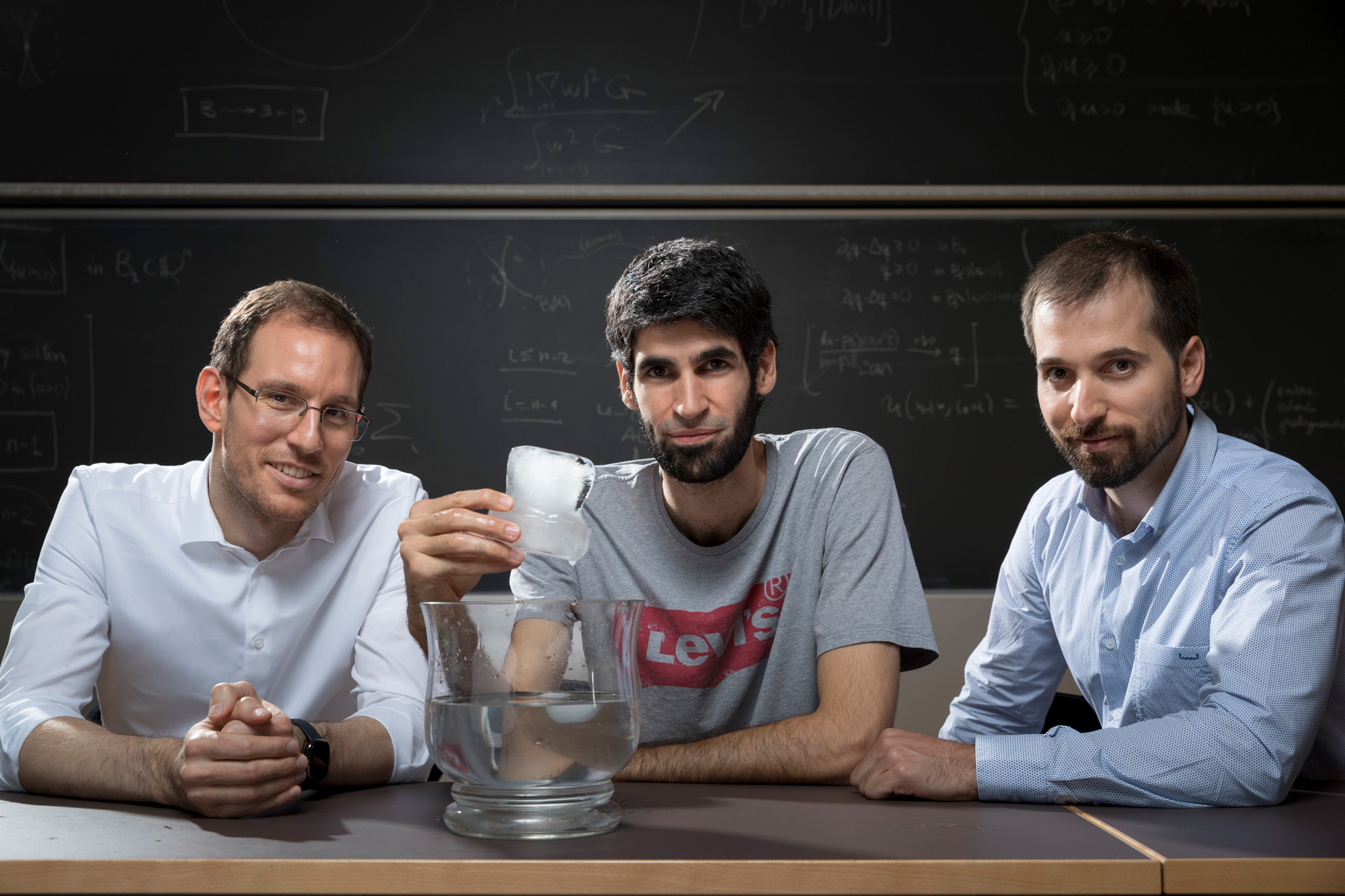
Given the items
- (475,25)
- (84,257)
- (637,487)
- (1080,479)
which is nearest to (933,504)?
(1080,479)

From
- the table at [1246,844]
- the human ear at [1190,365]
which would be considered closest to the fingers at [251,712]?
the table at [1246,844]

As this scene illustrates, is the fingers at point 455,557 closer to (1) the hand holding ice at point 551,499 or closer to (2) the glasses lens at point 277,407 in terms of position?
(1) the hand holding ice at point 551,499

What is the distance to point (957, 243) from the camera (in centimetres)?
300

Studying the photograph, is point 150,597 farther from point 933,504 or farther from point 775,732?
point 933,504

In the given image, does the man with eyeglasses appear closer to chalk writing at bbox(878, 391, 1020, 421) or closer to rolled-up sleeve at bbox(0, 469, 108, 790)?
rolled-up sleeve at bbox(0, 469, 108, 790)

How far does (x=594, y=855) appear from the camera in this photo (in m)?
0.86

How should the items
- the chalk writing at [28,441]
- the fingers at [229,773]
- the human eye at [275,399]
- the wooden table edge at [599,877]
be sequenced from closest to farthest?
the wooden table edge at [599,877] < the fingers at [229,773] < the human eye at [275,399] < the chalk writing at [28,441]

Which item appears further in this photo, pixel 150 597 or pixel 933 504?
pixel 933 504

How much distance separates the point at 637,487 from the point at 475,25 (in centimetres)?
189

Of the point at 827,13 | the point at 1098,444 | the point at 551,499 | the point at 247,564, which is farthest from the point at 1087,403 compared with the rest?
the point at 827,13

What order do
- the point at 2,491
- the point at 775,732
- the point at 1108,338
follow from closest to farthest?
the point at 775,732
the point at 1108,338
the point at 2,491

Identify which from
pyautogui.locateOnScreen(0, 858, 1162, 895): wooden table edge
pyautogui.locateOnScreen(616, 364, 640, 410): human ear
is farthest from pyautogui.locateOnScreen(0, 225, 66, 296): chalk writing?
pyautogui.locateOnScreen(0, 858, 1162, 895): wooden table edge

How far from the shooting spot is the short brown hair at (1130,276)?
1.55 m

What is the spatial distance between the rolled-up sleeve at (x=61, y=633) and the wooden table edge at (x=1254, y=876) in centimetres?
129
